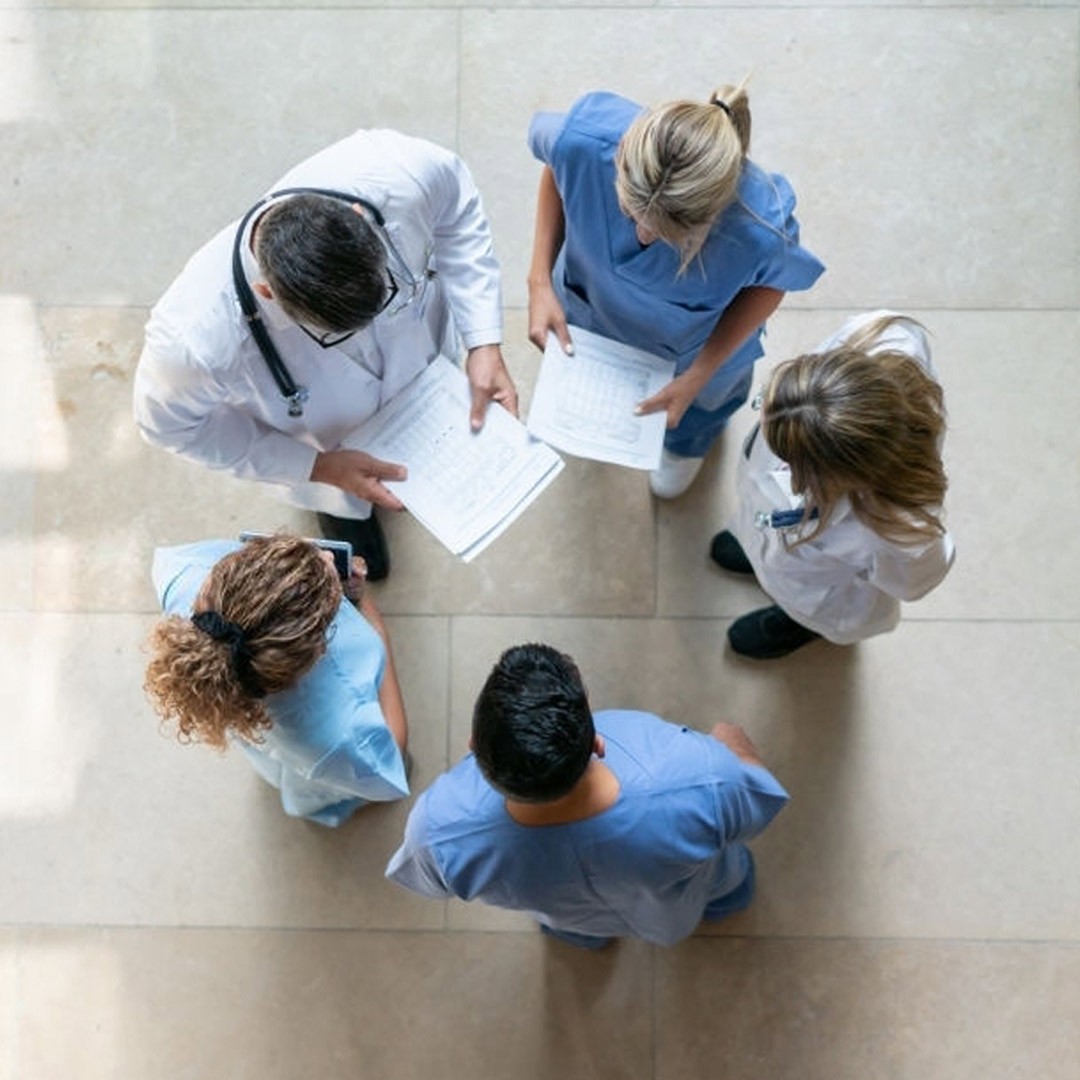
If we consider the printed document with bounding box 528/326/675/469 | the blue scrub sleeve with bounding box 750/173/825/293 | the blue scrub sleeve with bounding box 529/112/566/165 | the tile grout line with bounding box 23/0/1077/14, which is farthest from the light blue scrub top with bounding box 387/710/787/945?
the tile grout line with bounding box 23/0/1077/14

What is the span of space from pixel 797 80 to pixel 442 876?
2.06 metres

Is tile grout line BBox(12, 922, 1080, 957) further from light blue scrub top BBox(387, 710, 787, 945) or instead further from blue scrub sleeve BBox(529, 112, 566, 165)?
blue scrub sleeve BBox(529, 112, 566, 165)

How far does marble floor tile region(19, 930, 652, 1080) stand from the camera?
7.53ft

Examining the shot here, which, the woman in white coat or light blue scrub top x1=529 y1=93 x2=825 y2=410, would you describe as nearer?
the woman in white coat

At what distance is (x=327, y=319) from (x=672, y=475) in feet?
3.58

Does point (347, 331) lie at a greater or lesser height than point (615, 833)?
greater

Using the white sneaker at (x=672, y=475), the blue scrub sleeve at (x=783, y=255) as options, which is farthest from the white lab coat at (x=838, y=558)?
the white sneaker at (x=672, y=475)

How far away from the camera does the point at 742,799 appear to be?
163 cm

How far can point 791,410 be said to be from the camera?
1.60 meters

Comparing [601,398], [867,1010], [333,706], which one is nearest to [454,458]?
[601,398]

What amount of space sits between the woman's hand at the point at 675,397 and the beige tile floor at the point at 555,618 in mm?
518

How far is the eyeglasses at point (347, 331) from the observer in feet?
4.99

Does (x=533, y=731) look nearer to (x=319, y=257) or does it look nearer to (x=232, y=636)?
(x=232, y=636)

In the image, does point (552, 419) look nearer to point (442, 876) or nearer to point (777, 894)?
point (442, 876)
